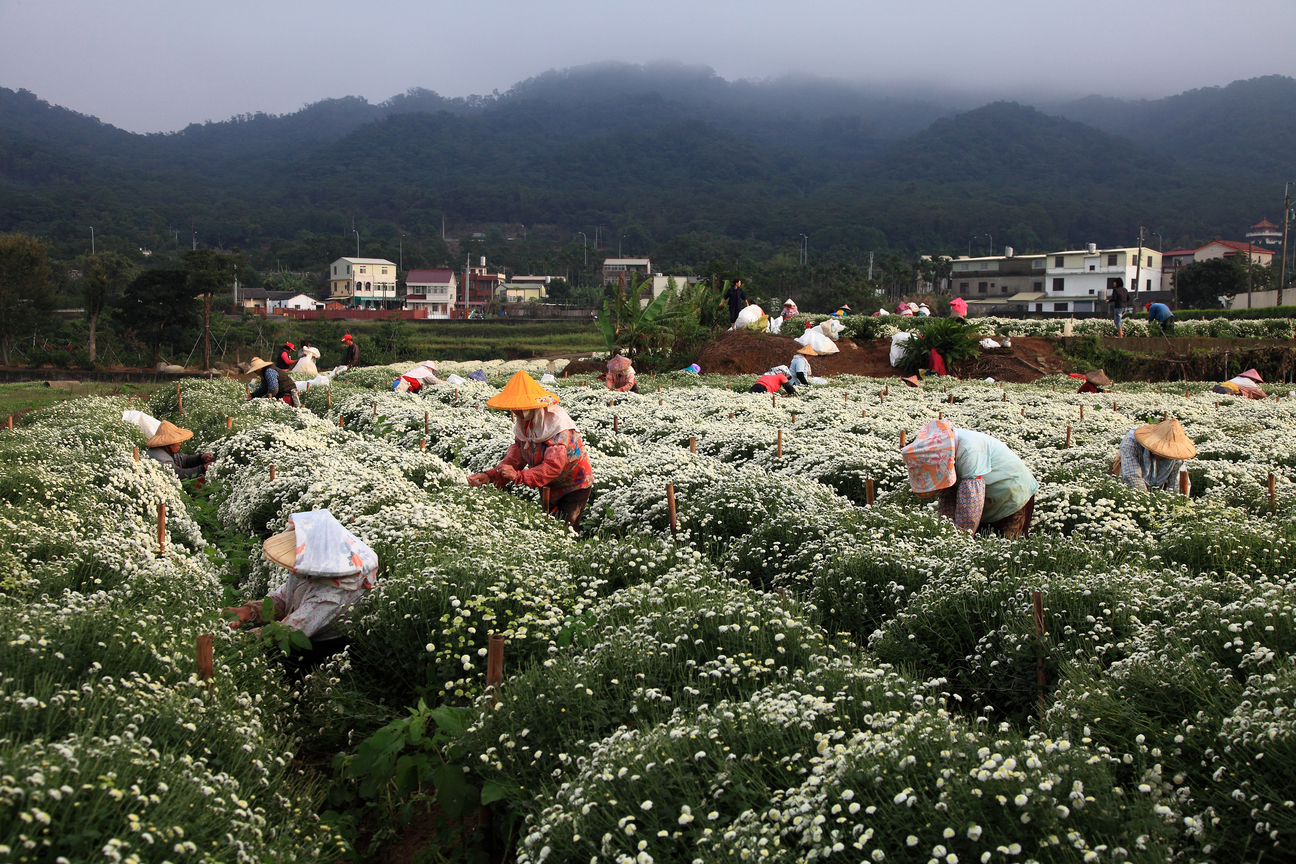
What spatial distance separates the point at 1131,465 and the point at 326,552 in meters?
7.78

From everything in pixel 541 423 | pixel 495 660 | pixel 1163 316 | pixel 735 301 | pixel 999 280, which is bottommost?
pixel 495 660

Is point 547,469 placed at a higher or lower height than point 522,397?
lower

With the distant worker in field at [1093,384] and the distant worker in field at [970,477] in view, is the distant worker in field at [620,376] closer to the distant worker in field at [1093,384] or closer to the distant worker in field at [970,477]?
the distant worker in field at [1093,384]

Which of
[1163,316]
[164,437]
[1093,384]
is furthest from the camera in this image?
[1163,316]

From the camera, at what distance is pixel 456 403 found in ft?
62.1

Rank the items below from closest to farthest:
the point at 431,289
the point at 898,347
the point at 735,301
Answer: the point at 898,347
the point at 735,301
the point at 431,289

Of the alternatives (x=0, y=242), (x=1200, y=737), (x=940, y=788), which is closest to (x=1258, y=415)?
→ (x=1200, y=737)

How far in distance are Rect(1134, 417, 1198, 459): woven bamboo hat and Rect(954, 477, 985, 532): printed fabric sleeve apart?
8.82ft

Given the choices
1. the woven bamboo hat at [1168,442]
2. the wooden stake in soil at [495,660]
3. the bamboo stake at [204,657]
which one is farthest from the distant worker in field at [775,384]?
the bamboo stake at [204,657]

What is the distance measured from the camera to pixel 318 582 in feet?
20.6

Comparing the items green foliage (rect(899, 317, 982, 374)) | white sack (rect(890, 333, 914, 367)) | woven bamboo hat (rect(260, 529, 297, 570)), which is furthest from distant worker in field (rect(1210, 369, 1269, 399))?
woven bamboo hat (rect(260, 529, 297, 570))

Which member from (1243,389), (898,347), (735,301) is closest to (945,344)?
(898,347)

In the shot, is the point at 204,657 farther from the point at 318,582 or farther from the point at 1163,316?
the point at 1163,316

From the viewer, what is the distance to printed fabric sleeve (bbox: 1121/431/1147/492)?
9.30m
